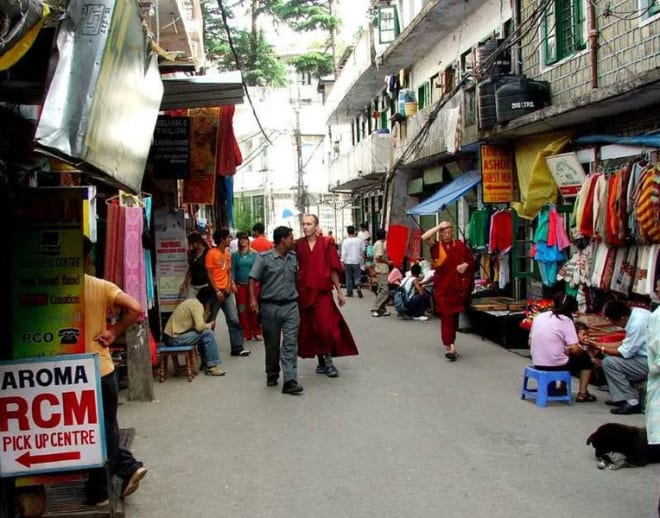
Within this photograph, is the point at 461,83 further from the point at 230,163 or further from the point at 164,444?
the point at 164,444

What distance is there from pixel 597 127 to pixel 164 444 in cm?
788

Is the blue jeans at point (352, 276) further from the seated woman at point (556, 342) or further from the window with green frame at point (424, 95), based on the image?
the seated woman at point (556, 342)

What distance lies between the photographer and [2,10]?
11.3ft

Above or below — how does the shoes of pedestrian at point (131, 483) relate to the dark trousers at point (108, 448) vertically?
below

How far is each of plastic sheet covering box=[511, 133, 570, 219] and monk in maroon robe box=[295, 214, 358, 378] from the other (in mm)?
4405

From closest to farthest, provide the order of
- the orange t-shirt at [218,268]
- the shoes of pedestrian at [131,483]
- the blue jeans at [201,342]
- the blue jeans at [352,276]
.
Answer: the shoes of pedestrian at [131,483] → the blue jeans at [201,342] → the orange t-shirt at [218,268] → the blue jeans at [352,276]

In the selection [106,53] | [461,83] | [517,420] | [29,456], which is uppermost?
[461,83]

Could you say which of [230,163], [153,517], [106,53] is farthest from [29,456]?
[230,163]

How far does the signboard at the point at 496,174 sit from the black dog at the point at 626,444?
862 cm

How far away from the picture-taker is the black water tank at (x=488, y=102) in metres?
13.4

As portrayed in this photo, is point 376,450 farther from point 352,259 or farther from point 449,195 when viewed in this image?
point 352,259

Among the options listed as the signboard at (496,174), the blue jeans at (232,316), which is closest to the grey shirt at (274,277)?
the blue jeans at (232,316)

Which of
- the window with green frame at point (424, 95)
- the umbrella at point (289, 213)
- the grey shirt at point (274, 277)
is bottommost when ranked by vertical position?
the grey shirt at point (274, 277)

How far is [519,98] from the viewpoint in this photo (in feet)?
42.5
